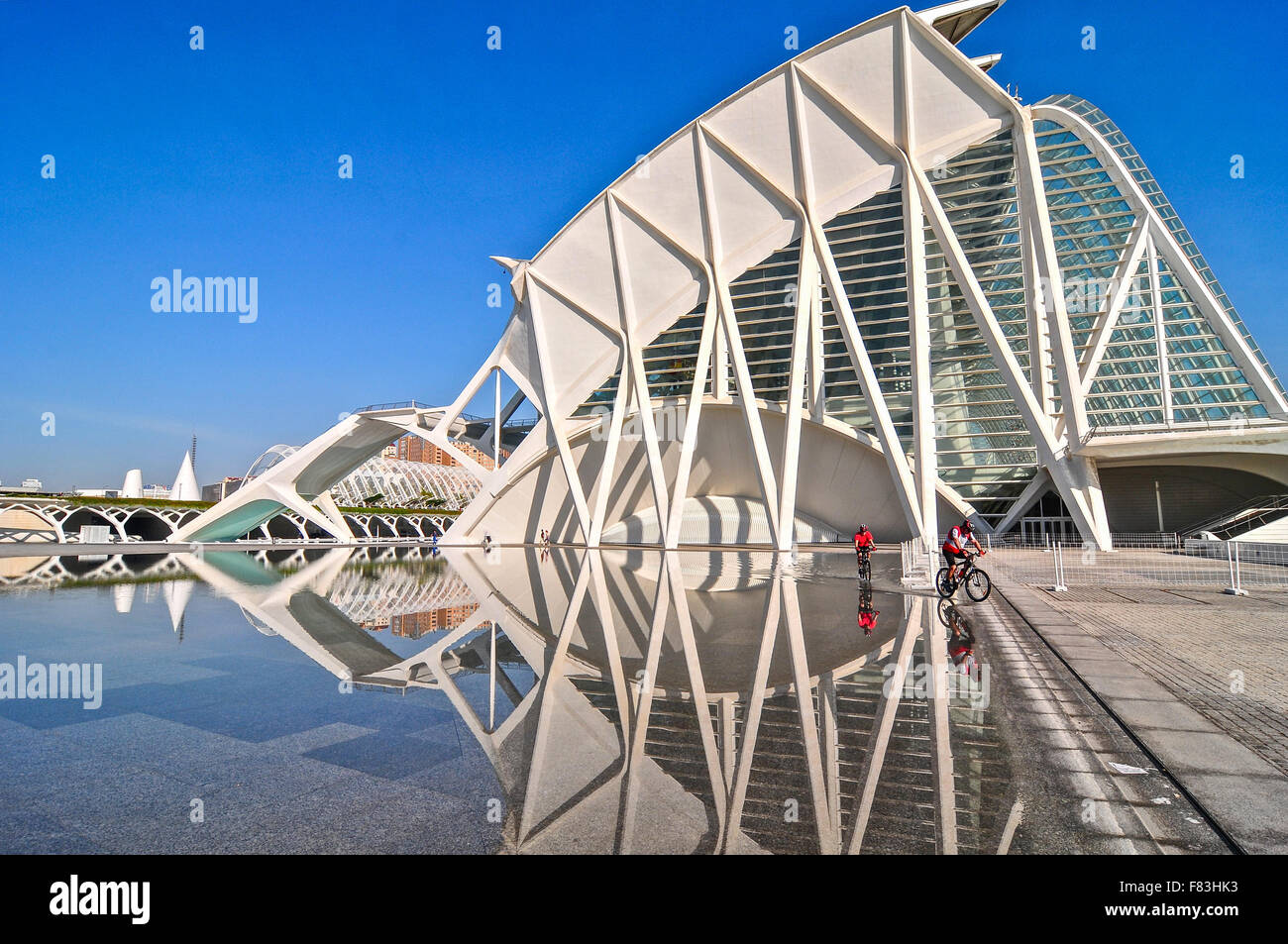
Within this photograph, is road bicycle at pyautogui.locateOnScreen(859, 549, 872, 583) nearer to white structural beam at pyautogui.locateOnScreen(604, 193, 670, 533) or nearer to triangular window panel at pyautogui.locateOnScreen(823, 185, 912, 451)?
white structural beam at pyautogui.locateOnScreen(604, 193, 670, 533)

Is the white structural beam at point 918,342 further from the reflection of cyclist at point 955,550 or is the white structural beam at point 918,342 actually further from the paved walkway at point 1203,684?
the paved walkway at point 1203,684

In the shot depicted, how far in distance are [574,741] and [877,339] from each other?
3287cm

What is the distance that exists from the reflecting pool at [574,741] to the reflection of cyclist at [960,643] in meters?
0.08

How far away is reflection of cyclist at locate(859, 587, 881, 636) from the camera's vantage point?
8695 mm

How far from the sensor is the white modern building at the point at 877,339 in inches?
930

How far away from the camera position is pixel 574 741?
4.50 m

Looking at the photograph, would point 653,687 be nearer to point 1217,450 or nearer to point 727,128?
point 727,128

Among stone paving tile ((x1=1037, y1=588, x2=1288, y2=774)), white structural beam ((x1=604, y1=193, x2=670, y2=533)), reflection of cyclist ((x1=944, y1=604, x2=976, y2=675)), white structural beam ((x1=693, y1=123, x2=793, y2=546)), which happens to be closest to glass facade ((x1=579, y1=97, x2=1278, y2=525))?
white structural beam ((x1=693, y1=123, x2=793, y2=546))

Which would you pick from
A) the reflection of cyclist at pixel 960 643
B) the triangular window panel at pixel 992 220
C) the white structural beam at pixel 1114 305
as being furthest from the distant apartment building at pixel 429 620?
the triangular window panel at pixel 992 220

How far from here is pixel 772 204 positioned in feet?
86.4

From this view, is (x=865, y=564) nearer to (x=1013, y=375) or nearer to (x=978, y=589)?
(x=978, y=589)
